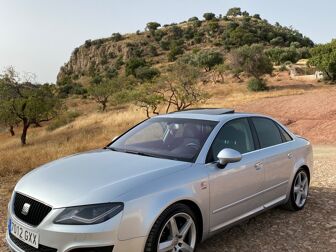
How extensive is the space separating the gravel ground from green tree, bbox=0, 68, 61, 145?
22.6 meters

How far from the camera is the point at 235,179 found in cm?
458

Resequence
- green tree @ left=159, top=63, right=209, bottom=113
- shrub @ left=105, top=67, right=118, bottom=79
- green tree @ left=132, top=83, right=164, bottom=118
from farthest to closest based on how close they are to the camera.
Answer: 1. shrub @ left=105, top=67, right=118, bottom=79
2. green tree @ left=159, top=63, right=209, bottom=113
3. green tree @ left=132, top=83, right=164, bottom=118

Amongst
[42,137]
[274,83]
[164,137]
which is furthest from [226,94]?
[164,137]

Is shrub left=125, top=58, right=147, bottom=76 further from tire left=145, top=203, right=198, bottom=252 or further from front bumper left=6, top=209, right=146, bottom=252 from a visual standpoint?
front bumper left=6, top=209, right=146, bottom=252

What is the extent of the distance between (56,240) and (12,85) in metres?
27.6

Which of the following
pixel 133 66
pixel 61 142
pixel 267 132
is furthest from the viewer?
pixel 133 66

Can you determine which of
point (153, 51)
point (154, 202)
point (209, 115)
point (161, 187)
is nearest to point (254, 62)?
Result: point (209, 115)

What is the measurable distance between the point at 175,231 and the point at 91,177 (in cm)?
92

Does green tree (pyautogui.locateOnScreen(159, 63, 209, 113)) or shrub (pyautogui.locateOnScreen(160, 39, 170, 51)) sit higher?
shrub (pyautogui.locateOnScreen(160, 39, 170, 51))

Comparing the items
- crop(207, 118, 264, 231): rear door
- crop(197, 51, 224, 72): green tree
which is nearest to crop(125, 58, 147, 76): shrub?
crop(197, 51, 224, 72): green tree

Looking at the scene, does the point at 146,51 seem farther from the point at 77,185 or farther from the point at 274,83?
the point at 77,185

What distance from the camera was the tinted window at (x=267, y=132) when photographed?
537 centimetres

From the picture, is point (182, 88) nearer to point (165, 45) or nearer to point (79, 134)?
point (79, 134)

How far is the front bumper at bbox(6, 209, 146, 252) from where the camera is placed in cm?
333
